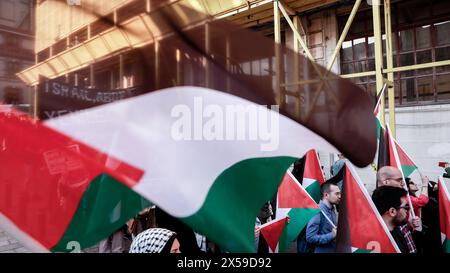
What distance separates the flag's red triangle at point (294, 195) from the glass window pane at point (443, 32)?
3498mm

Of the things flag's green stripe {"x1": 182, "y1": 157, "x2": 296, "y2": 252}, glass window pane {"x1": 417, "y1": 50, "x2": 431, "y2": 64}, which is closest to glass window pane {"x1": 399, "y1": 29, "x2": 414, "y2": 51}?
glass window pane {"x1": 417, "y1": 50, "x2": 431, "y2": 64}

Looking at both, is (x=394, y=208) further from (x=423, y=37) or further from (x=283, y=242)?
(x=423, y=37)

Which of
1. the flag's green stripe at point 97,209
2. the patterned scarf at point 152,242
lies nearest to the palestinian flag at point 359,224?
the patterned scarf at point 152,242

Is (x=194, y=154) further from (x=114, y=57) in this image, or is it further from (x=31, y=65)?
(x=31, y=65)

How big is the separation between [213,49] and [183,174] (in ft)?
1.69

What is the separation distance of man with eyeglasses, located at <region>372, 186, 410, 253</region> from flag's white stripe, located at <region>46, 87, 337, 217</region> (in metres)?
1.07

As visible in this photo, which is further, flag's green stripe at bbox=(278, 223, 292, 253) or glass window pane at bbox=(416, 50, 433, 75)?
glass window pane at bbox=(416, 50, 433, 75)

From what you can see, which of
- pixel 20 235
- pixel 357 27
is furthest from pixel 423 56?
pixel 20 235

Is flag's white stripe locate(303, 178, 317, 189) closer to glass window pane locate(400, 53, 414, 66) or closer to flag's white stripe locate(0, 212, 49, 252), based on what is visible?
flag's white stripe locate(0, 212, 49, 252)

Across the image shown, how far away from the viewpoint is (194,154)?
1.25 m

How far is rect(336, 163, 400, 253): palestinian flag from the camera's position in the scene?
165 cm
